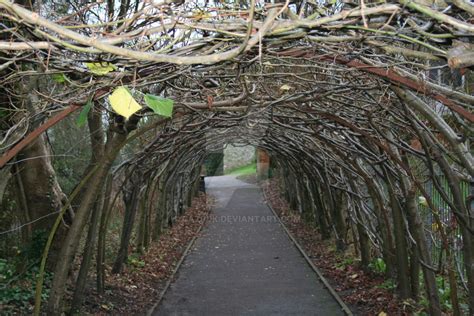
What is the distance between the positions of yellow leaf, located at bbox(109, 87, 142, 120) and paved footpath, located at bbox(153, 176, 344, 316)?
6688 mm

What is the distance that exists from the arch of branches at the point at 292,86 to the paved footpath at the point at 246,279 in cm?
125

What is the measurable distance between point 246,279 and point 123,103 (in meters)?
9.52

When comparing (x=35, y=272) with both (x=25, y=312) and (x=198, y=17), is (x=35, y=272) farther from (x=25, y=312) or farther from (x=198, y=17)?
(x=198, y=17)

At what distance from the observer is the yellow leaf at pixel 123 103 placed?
2494 millimetres

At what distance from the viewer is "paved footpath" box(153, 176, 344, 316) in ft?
29.8

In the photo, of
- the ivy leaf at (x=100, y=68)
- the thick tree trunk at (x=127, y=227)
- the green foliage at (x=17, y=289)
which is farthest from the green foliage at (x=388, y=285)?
the ivy leaf at (x=100, y=68)

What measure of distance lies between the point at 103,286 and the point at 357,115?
469 cm

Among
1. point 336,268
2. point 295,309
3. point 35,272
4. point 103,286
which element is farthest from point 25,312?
point 336,268

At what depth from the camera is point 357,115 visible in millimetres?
7504

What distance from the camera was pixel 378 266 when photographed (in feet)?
34.1

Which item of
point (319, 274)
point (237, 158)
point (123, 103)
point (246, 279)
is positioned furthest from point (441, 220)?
point (237, 158)

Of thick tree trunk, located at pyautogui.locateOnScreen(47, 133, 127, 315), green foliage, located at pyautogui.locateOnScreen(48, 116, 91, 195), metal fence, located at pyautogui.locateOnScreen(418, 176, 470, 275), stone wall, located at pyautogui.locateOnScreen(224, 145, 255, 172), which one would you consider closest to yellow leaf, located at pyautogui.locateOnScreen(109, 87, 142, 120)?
thick tree trunk, located at pyautogui.locateOnScreen(47, 133, 127, 315)

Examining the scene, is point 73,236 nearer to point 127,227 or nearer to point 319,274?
point 127,227

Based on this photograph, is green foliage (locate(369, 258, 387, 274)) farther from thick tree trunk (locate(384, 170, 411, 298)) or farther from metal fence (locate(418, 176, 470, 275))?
thick tree trunk (locate(384, 170, 411, 298))
